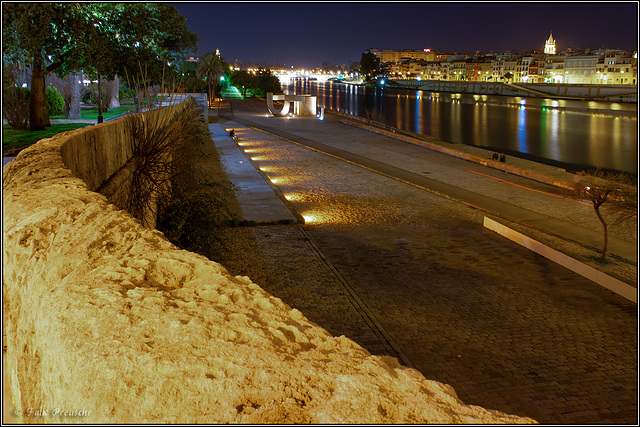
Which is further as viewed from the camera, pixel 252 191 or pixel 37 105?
pixel 37 105

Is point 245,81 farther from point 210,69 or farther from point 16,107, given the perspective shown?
point 16,107

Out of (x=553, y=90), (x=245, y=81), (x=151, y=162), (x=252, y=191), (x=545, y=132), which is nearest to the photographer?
(x=151, y=162)

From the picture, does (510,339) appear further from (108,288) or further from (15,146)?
(15,146)

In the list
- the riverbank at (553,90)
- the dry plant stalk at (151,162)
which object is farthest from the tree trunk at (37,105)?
the riverbank at (553,90)

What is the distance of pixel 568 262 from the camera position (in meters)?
10.3

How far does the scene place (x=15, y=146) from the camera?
16.5m

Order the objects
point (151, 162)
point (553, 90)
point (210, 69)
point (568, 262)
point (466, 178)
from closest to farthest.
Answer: point (151, 162) < point (568, 262) < point (466, 178) < point (210, 69) < point (553, 90)

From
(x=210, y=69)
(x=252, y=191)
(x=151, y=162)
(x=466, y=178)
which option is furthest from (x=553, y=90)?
(x=151, y=162)

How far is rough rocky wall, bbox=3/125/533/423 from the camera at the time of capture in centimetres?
229

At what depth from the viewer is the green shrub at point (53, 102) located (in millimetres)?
29453

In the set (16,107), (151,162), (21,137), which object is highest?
(16,107)

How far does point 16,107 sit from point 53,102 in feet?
26.8

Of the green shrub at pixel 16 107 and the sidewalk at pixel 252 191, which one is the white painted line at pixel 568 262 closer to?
the sidewalk at pixel 252 191

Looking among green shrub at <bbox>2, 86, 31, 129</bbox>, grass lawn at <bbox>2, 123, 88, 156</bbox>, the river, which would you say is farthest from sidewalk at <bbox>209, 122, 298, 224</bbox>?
the river
